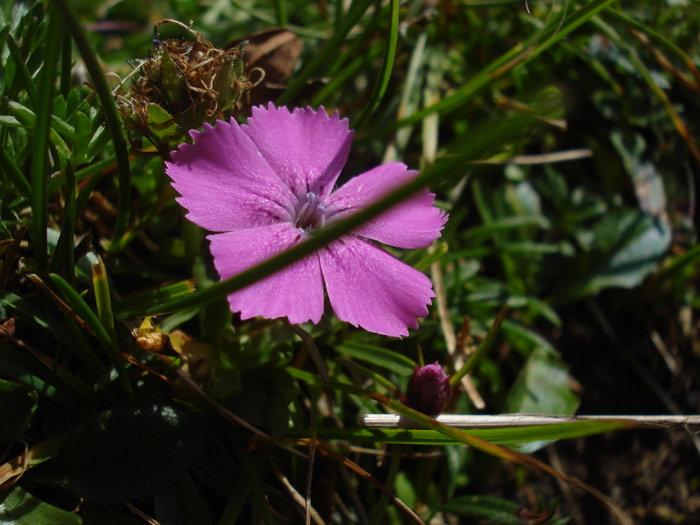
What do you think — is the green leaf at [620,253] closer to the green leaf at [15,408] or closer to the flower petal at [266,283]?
the flower petal at [266,283]

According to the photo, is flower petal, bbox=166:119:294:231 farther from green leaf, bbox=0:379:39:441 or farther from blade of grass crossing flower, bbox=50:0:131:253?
green leaf, bbox=0:379:39:441

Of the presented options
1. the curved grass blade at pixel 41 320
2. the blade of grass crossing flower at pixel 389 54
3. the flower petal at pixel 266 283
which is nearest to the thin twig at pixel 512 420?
the flower petal at pixel 266 283

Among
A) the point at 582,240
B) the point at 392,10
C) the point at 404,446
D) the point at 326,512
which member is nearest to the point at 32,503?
the point at 326,512

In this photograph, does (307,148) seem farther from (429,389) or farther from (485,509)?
(485,509)

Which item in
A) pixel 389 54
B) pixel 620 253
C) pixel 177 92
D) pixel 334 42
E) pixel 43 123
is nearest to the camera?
pixel 43 123

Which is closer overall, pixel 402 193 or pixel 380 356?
pixel 402 193

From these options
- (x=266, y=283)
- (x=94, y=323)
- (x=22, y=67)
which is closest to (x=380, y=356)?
(x=266, y=283)

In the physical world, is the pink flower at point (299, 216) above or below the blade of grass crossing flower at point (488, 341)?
above
